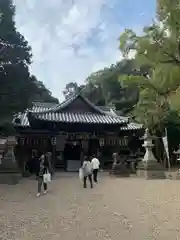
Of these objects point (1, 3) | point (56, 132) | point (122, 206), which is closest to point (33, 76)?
point (1, 3)

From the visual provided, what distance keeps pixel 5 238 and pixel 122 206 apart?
15.2ft

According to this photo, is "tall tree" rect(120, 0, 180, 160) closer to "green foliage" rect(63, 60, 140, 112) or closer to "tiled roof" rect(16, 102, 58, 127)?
"tiled roof" rect(16, 102, 58, 127)

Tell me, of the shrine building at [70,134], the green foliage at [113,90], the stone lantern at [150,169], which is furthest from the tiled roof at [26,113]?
the stone lantern at [150,169]

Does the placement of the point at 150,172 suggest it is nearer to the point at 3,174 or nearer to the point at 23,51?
the point at 3,174

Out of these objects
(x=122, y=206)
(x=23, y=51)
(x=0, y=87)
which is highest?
(x=23, y=51)

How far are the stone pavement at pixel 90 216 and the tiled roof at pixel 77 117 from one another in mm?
14415

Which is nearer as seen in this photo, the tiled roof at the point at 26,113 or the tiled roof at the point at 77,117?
the tiled roof at the point at 77,117

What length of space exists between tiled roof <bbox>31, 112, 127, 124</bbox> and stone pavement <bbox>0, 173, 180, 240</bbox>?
14415 mm

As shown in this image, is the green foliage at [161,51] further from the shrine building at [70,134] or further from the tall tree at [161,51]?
the shrine building at [70,134]

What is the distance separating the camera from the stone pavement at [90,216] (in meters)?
6.80

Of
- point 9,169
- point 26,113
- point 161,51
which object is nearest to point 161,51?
point 161,51

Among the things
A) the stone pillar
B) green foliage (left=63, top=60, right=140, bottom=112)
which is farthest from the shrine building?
green foliage (left=63, top=60, right=140, bottom=112)

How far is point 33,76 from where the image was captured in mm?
22938

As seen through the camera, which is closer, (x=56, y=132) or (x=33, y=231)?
(x=33, y=231)
